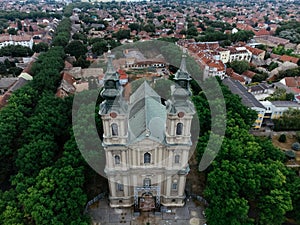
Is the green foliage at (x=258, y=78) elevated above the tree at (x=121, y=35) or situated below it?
below

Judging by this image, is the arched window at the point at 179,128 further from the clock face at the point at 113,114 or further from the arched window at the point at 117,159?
the arched window at the point at 117,159

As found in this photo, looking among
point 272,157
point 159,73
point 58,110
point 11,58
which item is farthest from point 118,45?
point 272,157

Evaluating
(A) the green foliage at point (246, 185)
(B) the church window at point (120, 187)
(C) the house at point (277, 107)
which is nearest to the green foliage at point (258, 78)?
(C) the house at point (277, 107)

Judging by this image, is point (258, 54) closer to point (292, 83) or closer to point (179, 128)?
point (292, 83)

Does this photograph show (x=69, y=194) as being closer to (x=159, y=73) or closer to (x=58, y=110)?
(x=58, y=110)

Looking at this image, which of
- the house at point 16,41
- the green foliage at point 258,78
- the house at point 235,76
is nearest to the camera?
the house at point 235,76

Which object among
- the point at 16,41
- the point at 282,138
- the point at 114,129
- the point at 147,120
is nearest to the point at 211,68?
the point at 282,138
